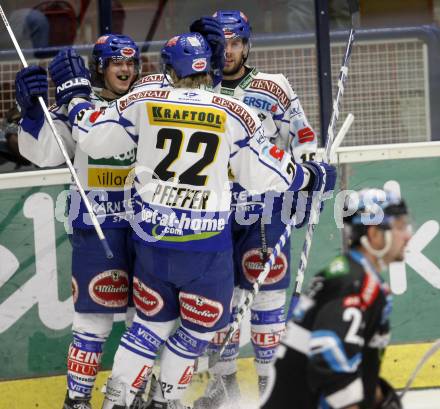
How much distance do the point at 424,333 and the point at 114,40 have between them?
81.2 inches

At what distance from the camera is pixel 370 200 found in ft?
12.7

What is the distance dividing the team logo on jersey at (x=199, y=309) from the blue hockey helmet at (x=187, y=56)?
2.82 feet

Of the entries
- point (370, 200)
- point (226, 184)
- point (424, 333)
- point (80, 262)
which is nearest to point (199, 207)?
point (226, 184)

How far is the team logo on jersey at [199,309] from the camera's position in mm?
5219

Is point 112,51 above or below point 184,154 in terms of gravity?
above

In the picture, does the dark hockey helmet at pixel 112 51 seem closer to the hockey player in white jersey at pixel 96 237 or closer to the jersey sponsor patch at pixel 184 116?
the hockey player in white jersey at pixel 96 237

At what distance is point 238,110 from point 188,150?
0.81ft

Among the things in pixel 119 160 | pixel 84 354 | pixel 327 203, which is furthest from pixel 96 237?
pixel 327 203

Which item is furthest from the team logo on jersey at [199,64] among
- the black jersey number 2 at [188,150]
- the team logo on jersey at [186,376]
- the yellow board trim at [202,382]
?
the yellow board trim at [202,382]

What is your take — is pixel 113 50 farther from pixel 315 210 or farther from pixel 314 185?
pixel 315 210

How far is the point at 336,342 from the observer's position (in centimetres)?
356

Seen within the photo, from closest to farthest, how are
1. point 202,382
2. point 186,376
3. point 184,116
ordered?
point 184,116, point 186,376, point 202,382

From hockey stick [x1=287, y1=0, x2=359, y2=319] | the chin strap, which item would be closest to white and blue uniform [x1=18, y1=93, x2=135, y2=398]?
hockey stick [x1=287, y1=0, x2=359, y2=319]

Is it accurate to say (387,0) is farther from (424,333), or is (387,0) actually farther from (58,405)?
(58,405)
